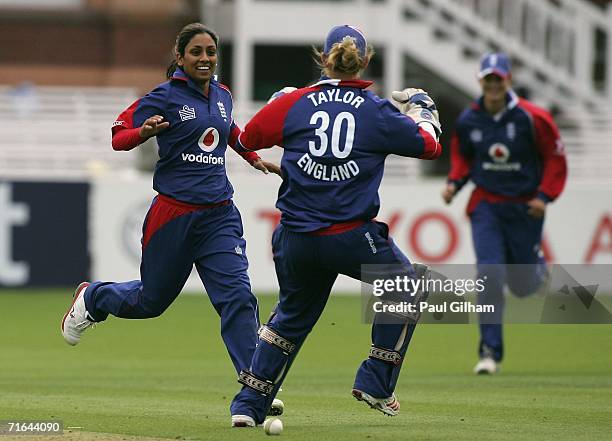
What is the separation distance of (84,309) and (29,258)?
31.8 ft

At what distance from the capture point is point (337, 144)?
884cm

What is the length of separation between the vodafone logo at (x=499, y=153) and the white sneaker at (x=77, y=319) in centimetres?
414

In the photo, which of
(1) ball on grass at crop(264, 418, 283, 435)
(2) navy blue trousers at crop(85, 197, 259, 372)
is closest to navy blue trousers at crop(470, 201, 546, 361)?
(2) navy blue trousers at crop(85, 197, 259, 372)

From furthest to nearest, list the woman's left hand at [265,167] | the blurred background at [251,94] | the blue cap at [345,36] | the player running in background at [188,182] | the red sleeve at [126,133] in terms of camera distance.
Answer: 1. the blurred background at [251,94]
2. the player running in background at [188,182]
3. the red sleeve at [126,133]
4. the woman's left hand at [265,167]
5. the blue cap at [345,36]

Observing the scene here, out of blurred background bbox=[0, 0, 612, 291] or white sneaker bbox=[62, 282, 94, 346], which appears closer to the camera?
white sneaker bbox=[62, 282, 94, 346]

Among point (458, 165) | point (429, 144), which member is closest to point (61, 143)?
point (458, 165)

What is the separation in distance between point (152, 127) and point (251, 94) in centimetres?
2384

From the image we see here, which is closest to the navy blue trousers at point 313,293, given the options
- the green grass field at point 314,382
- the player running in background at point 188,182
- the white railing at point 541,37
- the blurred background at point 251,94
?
the green grass field at point 314,382

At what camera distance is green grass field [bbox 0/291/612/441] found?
9.16 m

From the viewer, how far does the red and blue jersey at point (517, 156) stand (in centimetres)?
1327

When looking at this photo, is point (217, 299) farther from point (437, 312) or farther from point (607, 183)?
point (607, 183)

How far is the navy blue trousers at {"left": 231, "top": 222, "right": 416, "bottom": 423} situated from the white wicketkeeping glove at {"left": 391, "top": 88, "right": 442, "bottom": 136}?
634 mm

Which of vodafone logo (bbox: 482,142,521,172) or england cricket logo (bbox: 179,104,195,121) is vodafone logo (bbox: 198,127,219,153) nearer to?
england cricket logo (bbox: 179,104,195,121)

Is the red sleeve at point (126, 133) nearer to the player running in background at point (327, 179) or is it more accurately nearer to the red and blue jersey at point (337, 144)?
the player running in background at point (327, 179)
